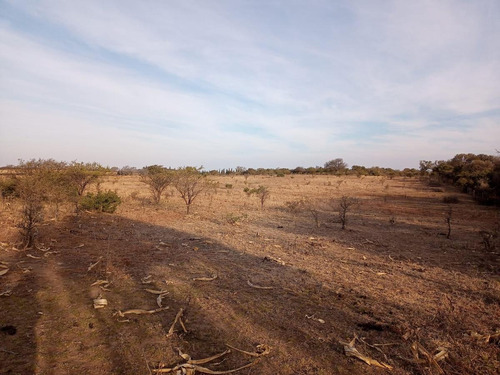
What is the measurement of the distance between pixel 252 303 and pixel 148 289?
2.02 metres

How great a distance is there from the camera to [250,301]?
5.06 meters

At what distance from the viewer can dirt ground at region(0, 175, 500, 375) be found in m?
3.51

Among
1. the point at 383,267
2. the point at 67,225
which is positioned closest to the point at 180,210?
the point at 67,225

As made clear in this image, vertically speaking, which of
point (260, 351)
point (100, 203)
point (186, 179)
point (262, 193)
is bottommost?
point (260, 351)

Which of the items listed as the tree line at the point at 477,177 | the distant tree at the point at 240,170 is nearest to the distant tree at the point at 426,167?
the tree line at the point at 477,177

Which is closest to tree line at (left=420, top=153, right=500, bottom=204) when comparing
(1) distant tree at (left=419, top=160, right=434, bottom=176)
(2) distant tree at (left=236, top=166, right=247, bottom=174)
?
(1) distant tree at (left=419, top=160, right=434, bottom=176)

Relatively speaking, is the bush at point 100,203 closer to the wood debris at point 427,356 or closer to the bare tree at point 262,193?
the bare tree at point 262,193

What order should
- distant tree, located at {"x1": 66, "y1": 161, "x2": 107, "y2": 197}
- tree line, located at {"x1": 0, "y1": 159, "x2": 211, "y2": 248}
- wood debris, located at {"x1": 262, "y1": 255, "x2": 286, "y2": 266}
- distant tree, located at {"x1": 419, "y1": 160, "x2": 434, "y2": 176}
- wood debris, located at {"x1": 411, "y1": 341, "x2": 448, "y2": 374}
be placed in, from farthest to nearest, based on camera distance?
1. distant tree, located at {"x1": 419, "y1": 160, "x2": 434, "y2": 176}
2. distant tree, located at {"x1": 66, "y1": 161, "x2": 107, "y2": 197}
3. tree line, located at {"x1": 0, "y1": 159, "x2": 211, "y2": 248}
4. wood debris, located at {"x1": 262, "y1": 255, "x2": 286, "y2": 266}
5. wood debris, located at {"x1": 411, "y1": 341, "x2": 448, "y2": 374}

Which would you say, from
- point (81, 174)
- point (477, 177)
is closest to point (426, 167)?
point (477, 177)

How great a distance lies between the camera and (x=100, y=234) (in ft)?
31.4

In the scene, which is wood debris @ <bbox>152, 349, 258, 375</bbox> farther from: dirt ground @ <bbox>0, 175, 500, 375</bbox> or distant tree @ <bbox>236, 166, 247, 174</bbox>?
distant tree @ <bbox>236, 166, 247, 174</bbox>

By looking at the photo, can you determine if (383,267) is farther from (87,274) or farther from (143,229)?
(143,229)

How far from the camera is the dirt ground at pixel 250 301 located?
138 inches

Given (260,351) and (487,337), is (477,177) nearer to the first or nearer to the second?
(487,337)
